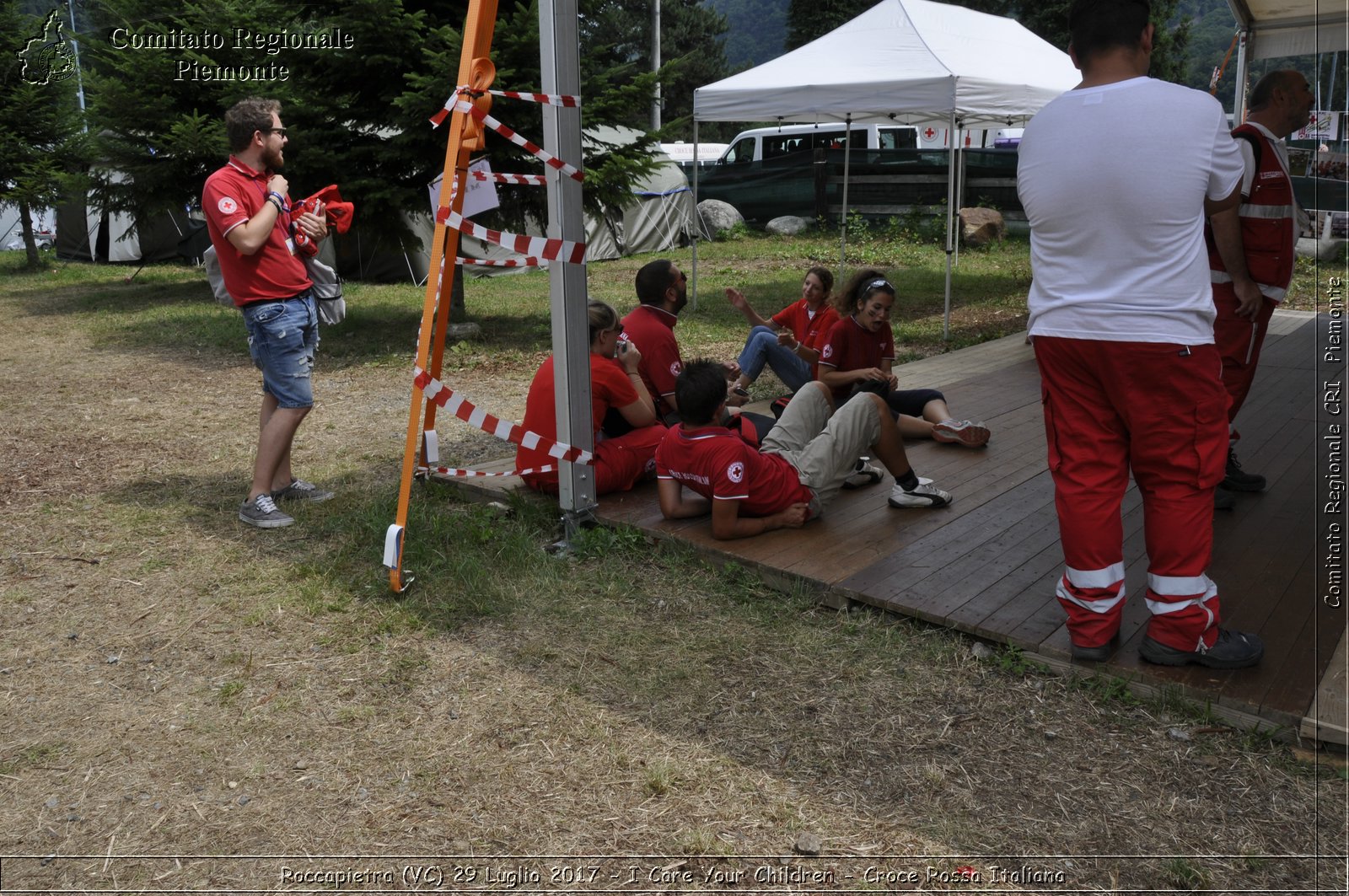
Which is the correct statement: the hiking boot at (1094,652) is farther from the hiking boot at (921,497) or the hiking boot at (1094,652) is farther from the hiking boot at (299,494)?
the hiking boot at (299,494)

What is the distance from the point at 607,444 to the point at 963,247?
611 inches

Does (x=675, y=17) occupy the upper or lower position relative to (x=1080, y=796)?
upper

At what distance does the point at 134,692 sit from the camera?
10.9 feet

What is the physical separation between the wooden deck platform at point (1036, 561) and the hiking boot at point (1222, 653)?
30 millimetres

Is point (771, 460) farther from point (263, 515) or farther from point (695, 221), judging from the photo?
point (695, 221)

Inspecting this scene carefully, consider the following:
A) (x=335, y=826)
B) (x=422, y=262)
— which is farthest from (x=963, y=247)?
(x=335, y=826)

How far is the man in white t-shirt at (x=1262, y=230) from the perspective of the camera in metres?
4.13

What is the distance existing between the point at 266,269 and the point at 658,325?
1.78m

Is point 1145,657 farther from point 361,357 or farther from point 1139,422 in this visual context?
point 361,357

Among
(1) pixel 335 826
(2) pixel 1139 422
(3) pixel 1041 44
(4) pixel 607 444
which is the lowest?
(1) pixel 335 826

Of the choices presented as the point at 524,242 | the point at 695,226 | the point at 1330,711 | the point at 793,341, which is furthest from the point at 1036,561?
the point at 695,226

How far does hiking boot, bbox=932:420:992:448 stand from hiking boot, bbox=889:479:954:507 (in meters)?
1.00

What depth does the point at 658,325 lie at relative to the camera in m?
4.95

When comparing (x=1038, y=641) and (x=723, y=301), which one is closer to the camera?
(x=1038, y=641)
